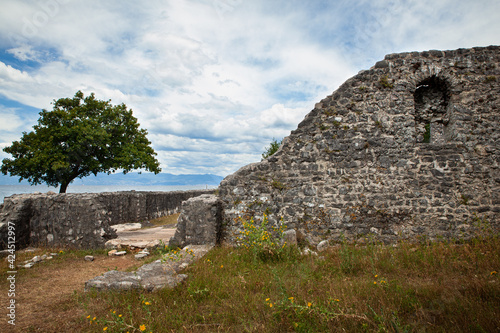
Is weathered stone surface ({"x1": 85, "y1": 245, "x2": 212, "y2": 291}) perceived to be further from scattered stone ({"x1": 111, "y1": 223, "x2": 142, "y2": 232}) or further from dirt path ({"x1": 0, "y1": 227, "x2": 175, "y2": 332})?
scattered stone ({"x1": 111, "y1": 223, "x2": 142, "y2": 232})

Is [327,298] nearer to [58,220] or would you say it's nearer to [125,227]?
[58,220]

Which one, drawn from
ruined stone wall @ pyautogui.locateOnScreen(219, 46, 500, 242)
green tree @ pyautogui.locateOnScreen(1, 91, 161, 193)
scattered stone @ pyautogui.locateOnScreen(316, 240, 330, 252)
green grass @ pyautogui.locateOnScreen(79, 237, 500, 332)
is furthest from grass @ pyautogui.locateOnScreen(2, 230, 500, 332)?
green tree @ pyautogui.locateOnScreen(1, 91, 161, 193)

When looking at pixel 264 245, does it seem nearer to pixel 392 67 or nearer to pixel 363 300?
pixel 363 300

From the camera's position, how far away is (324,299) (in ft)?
11.3

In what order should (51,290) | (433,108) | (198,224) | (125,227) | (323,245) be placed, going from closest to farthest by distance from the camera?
1. (51,290)
2. (323,245)
3. (198,224)
4. (433,108)
5. (125,227)

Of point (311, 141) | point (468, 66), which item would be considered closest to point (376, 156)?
point (311, 141)

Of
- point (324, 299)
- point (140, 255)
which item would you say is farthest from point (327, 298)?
point (140, 255)

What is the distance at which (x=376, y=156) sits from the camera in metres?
7.05

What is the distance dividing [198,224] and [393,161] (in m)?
5.38

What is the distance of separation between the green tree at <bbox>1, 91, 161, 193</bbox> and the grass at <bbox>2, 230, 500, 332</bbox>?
15.8m

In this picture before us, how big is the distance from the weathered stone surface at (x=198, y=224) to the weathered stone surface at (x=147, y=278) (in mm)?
1402

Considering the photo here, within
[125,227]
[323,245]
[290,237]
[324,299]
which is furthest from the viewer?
[125,227]

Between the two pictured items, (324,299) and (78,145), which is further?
(78,145)

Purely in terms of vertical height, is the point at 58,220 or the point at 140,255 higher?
the point at 58,220
